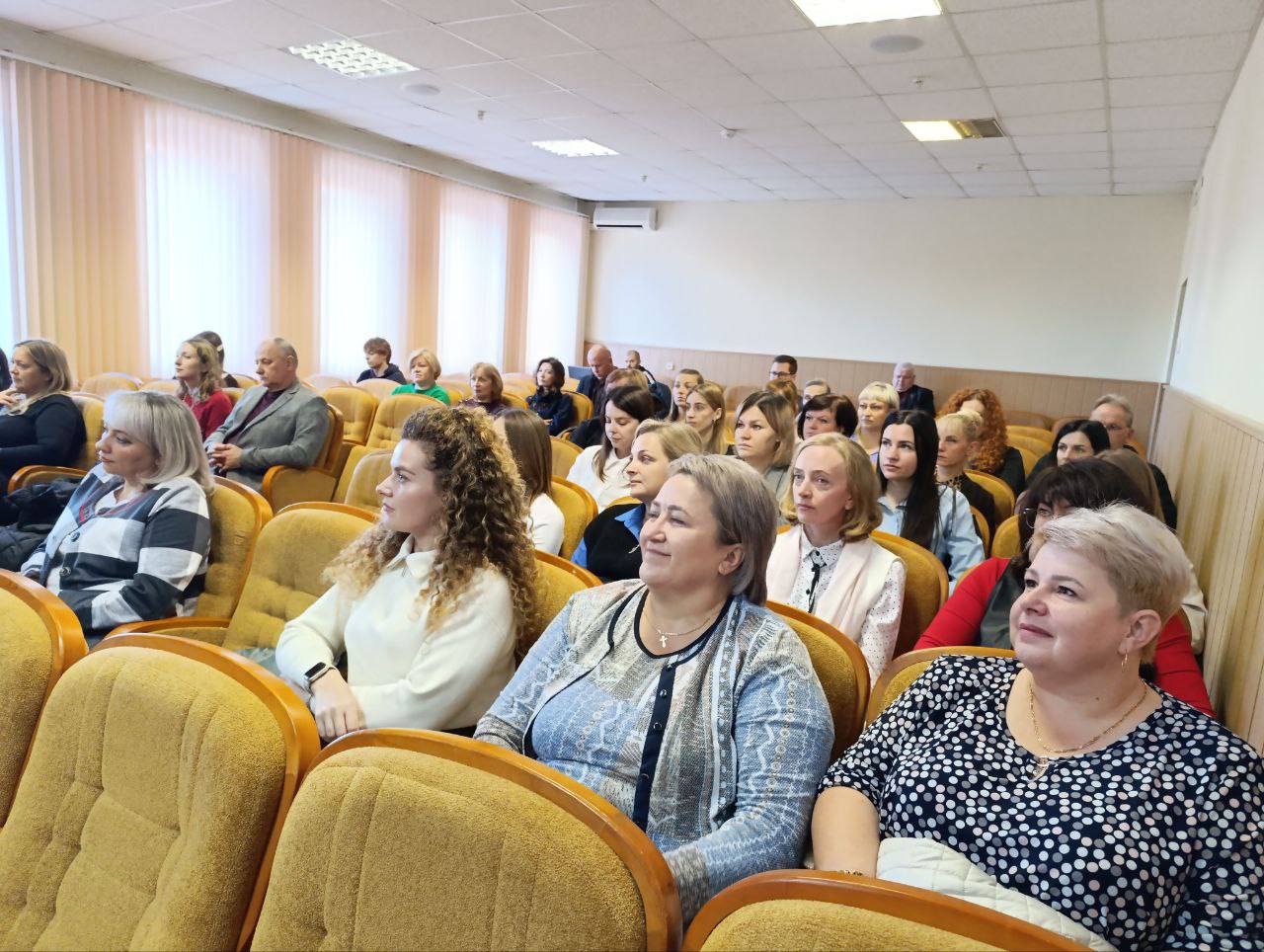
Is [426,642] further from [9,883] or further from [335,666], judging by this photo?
[9,883]

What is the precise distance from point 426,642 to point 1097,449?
3.28m

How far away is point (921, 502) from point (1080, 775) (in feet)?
6.67

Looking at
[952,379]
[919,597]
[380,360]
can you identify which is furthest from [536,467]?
[952,379]

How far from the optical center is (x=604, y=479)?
4.07 m

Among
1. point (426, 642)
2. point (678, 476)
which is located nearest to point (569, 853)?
point (678, 476)

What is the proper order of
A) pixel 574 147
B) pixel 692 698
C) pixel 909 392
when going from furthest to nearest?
1. pixel 909 392
2. pixel 574 147
3. pixel 692 698

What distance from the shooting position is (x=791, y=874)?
920 mm

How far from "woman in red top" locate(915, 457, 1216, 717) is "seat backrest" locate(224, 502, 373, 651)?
62.7 inches

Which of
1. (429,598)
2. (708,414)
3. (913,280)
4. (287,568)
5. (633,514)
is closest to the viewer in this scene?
(429,598)

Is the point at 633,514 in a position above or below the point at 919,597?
above

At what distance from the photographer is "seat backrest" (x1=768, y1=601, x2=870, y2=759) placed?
66.7 inches

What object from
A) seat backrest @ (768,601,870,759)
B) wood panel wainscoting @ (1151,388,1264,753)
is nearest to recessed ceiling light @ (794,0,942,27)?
wood panel wainscoting @ (1151,388,1264,753)

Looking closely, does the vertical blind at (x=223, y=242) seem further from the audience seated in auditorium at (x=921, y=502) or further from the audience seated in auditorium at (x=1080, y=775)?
the audience seated in auditorium at (x=1080, y=775)

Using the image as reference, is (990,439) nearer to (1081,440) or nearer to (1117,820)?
(1081,440)
